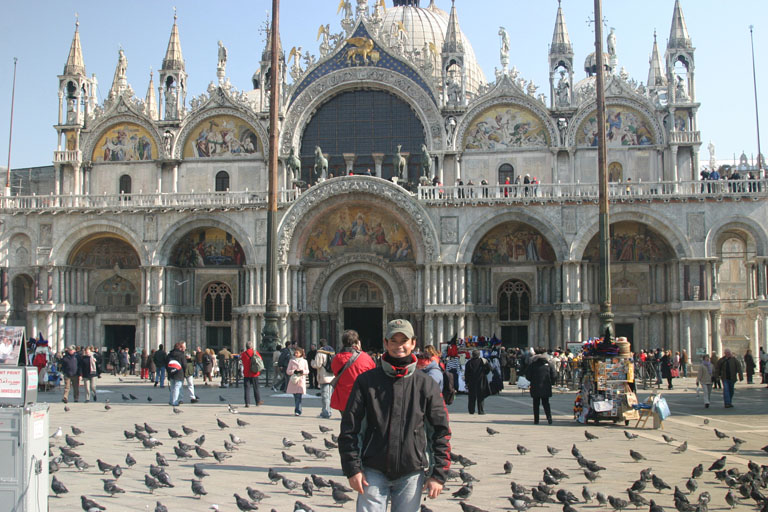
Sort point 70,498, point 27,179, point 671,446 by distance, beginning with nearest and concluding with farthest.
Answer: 1. point 70,498
2. point 671,446
3. point 27,179

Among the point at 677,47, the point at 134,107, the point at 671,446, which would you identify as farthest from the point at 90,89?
the point at 671,446

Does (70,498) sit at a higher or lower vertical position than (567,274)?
lower

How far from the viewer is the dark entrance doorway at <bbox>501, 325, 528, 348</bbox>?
4253 cm

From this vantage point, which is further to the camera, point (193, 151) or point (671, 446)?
point (193, 151)

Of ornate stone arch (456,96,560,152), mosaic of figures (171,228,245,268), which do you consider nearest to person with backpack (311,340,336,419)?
mosaic of figures (171,228,245,268)

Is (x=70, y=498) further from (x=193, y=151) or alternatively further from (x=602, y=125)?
(x=193, y=151)

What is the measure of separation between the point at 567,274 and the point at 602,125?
14.5 meters

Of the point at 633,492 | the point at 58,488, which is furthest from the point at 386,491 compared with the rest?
the point at 58,488

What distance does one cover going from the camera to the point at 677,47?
141ft

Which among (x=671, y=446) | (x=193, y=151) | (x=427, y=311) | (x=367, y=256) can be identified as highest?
(x=193, y=151)

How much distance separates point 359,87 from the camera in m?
44.4

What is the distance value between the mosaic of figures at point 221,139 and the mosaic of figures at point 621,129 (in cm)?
1626

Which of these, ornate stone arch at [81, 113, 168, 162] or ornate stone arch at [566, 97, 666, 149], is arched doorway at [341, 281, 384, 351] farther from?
ornate stone arch at [81, 113, 168, 162]

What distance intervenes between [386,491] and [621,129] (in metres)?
37.8
